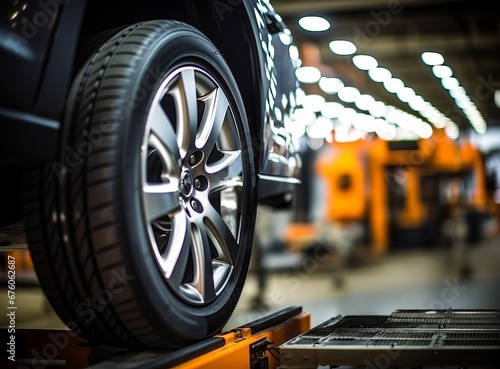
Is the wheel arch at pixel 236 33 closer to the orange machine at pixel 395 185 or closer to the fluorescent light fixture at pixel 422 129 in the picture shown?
the orange machine at pixel 395 185

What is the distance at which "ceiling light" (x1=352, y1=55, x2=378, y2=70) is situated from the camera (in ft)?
42.8

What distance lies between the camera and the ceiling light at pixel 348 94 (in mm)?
14398

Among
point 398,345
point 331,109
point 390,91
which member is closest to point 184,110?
point 398,345

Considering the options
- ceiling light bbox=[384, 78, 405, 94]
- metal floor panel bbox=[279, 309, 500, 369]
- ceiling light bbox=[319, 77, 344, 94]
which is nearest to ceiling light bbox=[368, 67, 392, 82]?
ceiling light bbox=[384, 78, 405, 94]

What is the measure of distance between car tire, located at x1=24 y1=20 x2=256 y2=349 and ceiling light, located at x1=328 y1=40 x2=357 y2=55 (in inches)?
390

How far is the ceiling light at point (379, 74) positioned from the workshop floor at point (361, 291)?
4.03 meters

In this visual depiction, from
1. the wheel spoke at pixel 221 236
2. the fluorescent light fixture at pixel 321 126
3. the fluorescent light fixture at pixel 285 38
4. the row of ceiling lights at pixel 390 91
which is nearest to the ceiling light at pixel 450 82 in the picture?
the row of ceiling lights at pixel 390 91

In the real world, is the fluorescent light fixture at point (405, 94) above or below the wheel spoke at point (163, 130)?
above

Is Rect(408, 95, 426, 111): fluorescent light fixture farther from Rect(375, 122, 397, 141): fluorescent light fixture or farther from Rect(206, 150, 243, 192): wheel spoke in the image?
Rect(206, 150, 243, 192): wheel spoke

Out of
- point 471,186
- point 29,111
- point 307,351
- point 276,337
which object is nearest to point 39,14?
point 29,111

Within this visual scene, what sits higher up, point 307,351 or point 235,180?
point 235,180

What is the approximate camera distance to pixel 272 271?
11.8 metres

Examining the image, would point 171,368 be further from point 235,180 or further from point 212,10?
point 212,10

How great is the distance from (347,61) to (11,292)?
12.3 metres
